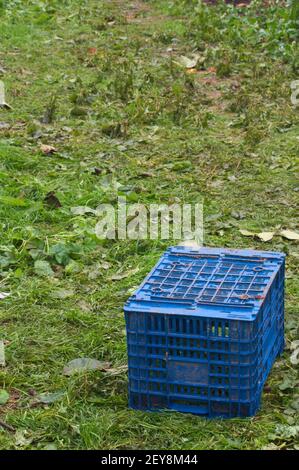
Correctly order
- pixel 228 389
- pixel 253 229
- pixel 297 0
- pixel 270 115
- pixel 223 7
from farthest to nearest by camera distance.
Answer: pixel 223 7 → pixel 297 0 → pixel 270 115 → pixel 253 229 → pixel 228 389

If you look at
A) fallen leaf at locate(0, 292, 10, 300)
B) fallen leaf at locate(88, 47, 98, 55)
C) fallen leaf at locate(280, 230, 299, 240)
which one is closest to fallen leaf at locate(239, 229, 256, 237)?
fallen leaf at locate(280, 230, 299, 240)

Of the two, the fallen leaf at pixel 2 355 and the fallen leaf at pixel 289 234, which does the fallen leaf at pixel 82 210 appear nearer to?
the fallen leaf at pixel 289 234

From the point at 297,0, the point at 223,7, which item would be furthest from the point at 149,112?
the point at 223,7

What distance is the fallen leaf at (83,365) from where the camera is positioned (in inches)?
173

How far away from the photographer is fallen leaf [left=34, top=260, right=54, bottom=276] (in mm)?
5383

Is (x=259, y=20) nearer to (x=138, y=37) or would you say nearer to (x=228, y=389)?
(x=138, y=37)

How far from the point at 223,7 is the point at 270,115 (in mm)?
4047

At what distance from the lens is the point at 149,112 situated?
837cm

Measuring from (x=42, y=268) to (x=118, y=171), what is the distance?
1859 mm

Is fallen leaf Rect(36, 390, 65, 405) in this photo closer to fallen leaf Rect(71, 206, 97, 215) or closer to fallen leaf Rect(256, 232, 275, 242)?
fallen leaf Rect(256, 232, 275, 242)

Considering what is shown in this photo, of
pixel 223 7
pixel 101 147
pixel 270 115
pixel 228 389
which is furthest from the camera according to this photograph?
pixel 223 7

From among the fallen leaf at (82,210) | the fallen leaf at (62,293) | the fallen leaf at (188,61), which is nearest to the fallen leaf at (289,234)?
the fallen leaf at (82,210)

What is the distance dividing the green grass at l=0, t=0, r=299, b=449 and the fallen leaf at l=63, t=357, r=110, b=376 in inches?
1.9

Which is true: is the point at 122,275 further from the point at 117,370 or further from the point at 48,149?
the point at 48,149
